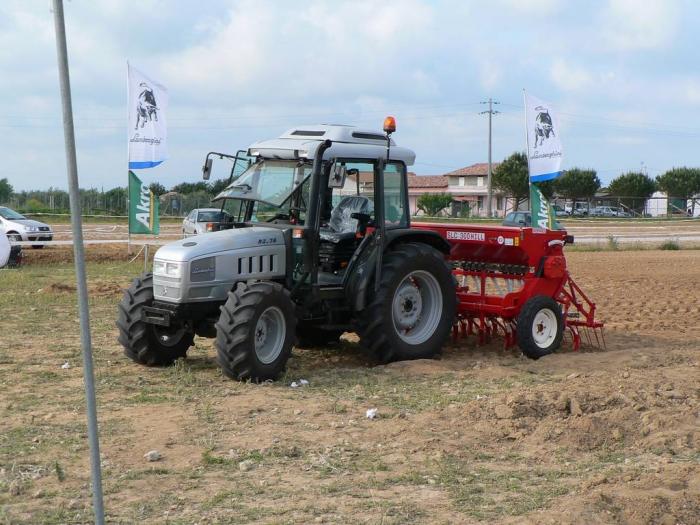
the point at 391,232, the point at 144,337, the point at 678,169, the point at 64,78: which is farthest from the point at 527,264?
the point at 678,169

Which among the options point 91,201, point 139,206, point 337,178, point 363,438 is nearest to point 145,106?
point 139,206

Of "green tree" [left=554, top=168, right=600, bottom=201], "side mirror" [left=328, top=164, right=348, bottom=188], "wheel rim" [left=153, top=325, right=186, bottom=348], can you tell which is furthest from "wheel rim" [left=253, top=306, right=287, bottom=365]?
"green tree" [left=554, top=168, right=600, bottom=201]

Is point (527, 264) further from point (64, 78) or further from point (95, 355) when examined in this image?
point (64, 78)

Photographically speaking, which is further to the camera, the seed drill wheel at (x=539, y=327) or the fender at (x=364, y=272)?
the seed drill wheel at (x=539, y=327)

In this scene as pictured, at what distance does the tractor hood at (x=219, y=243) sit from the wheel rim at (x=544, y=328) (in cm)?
326

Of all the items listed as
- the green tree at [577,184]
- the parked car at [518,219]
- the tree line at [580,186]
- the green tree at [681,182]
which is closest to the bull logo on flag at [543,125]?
the parked car at [518,219]

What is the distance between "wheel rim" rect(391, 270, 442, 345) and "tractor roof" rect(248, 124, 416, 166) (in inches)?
52.4

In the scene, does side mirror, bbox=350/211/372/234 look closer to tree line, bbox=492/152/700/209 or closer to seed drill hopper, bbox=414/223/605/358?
seed drill hopper, bbox=414/223/605/358

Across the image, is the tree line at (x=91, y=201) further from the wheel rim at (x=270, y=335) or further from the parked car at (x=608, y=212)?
the wheel rim at (x=270, y=335)

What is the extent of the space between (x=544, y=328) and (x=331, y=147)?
3.42 m

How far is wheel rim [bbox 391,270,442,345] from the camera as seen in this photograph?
33.4 ft

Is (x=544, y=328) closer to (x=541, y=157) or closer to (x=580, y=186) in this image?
(x=541, y=157)

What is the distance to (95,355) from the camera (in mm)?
10344

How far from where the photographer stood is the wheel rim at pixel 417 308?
10188 millimetres
